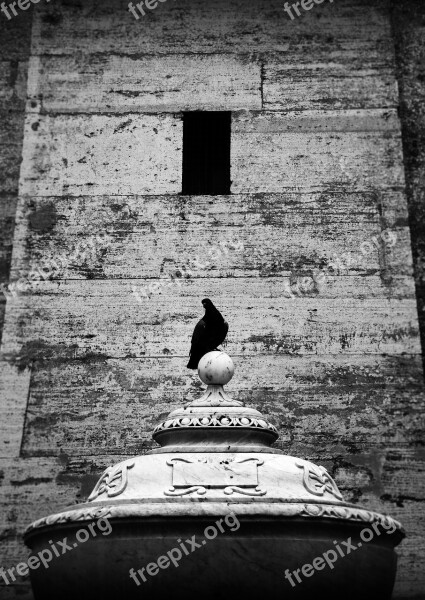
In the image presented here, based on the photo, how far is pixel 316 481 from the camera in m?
3.19

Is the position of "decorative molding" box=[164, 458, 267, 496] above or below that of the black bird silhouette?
below

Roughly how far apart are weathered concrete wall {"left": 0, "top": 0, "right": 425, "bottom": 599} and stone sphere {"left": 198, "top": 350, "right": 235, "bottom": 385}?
96.2 inches

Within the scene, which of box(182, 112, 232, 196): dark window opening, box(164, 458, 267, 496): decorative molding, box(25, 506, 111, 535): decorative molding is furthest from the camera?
box(182, 112, 232, 196): dark window opening

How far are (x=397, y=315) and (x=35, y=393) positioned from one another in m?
2.85

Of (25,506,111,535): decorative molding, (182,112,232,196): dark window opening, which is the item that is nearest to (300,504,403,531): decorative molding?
(25,506,111,535): decorative molding

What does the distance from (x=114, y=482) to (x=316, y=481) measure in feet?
2.57

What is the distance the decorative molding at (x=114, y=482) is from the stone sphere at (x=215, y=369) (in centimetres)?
64

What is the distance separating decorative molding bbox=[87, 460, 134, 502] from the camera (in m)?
3.10

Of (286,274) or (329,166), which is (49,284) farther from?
(329,166)

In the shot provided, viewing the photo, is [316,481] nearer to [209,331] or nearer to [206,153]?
[209,331]

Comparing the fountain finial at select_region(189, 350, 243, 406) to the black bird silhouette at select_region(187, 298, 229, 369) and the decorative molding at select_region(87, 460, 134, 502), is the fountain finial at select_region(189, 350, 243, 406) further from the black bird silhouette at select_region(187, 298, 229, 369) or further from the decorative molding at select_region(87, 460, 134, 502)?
the decorative molding at select_region(87, 460, 134, 502)

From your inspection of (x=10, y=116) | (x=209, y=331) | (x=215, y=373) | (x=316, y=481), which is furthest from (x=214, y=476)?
(x=10, y=116)

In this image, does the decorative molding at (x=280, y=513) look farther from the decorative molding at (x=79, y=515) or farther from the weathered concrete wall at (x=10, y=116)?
the weathered concrete wall at (x=10, y=116)

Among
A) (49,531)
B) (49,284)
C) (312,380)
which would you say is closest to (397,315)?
(312,380)
